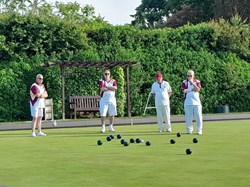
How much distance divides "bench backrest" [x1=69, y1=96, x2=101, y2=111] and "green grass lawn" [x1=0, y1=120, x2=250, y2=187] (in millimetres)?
14148

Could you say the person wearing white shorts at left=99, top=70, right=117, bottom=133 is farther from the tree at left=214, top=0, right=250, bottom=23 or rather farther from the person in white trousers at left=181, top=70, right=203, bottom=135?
the tree at left=214, top=0, right=250, bottom=23

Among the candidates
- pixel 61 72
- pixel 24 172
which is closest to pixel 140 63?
pixel 61 72

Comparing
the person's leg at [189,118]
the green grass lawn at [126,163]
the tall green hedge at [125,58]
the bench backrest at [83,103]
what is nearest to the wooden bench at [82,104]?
the bench backrest at [83,103]

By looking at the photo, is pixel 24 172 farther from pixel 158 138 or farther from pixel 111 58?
pixel 111 58

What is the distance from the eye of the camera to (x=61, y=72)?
104 feet

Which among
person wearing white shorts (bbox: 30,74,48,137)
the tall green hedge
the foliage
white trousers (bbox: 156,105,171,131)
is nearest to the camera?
person wearing white shorts (bbox: 30,74,48,137)

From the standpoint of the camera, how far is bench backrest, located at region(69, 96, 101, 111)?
104ft

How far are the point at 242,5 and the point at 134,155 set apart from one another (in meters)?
34.1

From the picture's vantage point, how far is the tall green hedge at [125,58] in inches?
1241

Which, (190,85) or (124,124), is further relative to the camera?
(124,124)

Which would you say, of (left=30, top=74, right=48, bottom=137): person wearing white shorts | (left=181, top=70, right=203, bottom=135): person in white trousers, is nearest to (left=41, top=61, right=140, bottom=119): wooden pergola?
(left=30, top=74, right=48, bottom=137): person wearing white shorts

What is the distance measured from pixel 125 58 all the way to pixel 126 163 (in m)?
21.7

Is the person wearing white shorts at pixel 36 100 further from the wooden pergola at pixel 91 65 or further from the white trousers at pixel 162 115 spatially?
the wooden pergola at pixel 91 65

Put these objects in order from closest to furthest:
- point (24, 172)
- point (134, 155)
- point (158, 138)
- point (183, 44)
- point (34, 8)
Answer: point (24, 172) < point (134, 155) < point (158, 138) < point (183, 44) < point (34, 8)
